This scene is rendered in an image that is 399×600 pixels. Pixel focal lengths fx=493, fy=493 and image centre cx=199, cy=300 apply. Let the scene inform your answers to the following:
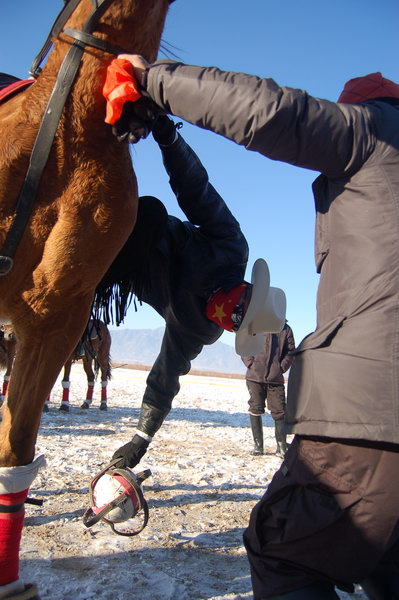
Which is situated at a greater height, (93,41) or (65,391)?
(93,41)

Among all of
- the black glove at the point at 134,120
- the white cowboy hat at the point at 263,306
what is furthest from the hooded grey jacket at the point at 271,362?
the black glove at the point at 134,120

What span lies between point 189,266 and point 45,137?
1164 mm

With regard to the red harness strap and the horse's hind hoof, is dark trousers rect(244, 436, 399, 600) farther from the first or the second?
the red harness strap

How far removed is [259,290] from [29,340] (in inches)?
47.4

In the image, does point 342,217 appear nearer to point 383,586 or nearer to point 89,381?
point 383,586

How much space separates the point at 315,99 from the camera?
54.5 inches

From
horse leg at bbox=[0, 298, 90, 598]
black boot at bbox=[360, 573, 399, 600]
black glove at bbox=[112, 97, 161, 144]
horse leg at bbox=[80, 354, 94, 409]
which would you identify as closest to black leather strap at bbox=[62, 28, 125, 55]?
black glove at bbox=[112, 97, 161, 144]

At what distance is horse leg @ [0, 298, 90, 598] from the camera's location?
1.98m

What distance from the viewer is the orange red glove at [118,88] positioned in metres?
1.59

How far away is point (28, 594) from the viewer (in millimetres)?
1956

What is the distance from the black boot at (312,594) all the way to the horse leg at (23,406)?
1179 mm

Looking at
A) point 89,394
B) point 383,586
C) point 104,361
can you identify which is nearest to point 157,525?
point 383,586

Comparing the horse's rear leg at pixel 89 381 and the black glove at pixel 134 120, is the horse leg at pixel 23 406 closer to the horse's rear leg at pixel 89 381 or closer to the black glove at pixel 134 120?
the black glove at pixel 134 120

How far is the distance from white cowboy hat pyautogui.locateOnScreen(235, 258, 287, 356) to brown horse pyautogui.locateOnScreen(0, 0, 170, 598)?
2.96ft
